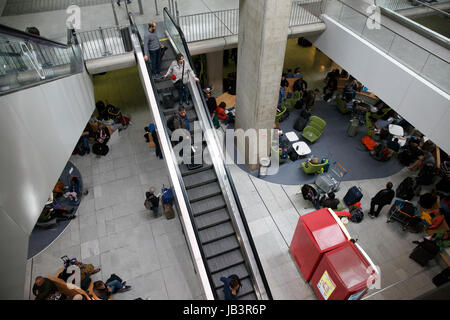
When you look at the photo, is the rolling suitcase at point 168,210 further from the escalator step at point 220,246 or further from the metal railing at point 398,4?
the metal railing at point 398,4

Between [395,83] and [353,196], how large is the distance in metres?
3.89

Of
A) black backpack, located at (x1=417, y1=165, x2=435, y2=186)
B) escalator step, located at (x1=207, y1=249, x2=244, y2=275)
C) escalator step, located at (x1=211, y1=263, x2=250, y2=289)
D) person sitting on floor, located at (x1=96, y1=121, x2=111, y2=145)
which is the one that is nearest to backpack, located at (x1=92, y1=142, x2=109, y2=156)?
person sitting on floor, located at (x1=96, y1=121, x2=111, y2=145)

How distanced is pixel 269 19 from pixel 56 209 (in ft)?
30.3

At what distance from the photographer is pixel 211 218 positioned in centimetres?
862

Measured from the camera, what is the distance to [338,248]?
25.7 ft

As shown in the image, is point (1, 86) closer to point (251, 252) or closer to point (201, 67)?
point (251, 252)

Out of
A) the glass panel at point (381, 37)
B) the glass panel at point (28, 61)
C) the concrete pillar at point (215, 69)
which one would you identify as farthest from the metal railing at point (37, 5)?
the glass panel at point (381, 37)

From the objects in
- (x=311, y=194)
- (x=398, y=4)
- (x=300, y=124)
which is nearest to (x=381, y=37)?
(x=398, y=4)

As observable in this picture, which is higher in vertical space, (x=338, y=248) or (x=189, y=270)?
(x=338, y=248)

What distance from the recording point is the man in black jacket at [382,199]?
9992mm

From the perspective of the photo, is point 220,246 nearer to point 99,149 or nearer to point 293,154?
point 293,154

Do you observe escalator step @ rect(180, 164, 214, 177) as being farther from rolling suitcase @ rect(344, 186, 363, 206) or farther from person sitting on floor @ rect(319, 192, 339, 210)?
rolling suitcase @ rect(344, 186, 363, 206)

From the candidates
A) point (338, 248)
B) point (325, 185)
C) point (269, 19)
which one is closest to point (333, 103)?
point (325, 185)
